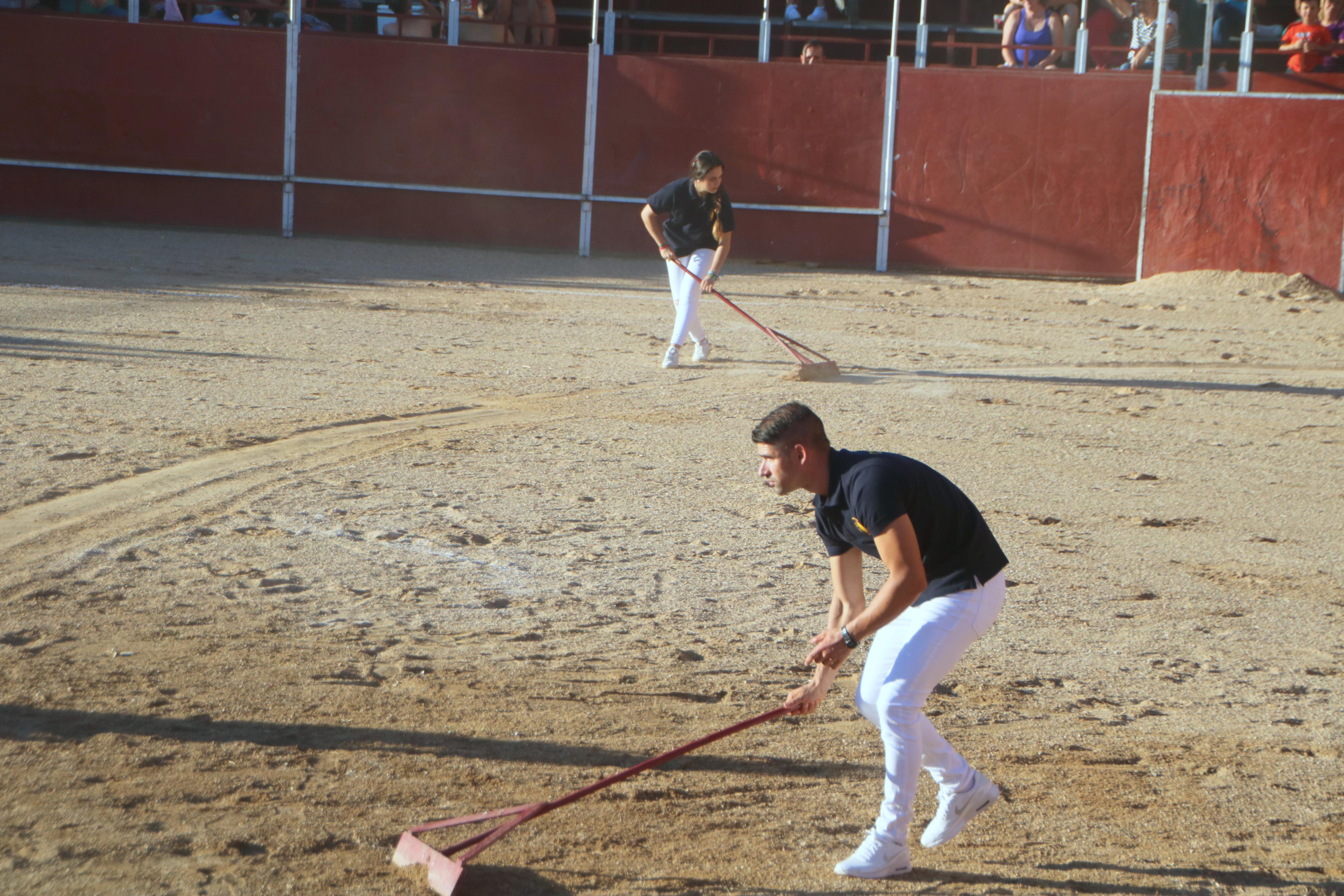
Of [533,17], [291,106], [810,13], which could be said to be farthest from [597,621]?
[810,13]

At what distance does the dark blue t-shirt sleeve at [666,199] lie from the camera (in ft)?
35.6

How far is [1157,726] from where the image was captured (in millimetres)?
4648

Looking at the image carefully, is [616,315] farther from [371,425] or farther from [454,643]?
[454,643]

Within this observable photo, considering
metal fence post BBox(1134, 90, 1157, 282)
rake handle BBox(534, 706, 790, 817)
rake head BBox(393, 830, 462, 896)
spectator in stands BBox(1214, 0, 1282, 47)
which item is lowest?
rake head BBox(393, 830, 462, 896)

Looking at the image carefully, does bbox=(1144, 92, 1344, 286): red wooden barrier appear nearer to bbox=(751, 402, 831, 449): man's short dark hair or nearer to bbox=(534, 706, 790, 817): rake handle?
bbox=(751, 402, 831, 449): man's short dark hair

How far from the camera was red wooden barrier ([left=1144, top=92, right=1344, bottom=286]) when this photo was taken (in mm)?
16844

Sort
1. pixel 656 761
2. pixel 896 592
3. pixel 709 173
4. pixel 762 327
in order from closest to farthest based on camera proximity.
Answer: pixel 896 592 → pixel 656 761 → pixel 709 173 → pixel 762 327

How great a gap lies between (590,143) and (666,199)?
9015mm

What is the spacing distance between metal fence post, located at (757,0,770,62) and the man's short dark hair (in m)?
16.6

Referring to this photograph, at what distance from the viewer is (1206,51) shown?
17.9 m

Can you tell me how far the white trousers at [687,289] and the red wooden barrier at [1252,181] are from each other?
963cm

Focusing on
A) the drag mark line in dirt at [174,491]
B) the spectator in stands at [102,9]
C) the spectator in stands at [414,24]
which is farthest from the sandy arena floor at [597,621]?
the spectator in stands at [102,9]

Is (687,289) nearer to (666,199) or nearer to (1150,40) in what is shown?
(666,199)

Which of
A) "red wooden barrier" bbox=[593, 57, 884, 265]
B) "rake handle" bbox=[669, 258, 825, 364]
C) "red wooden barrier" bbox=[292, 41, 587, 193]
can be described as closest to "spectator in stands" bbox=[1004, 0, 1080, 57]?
"red wooden barrier" bbox=[593, 57, 884, 265]
